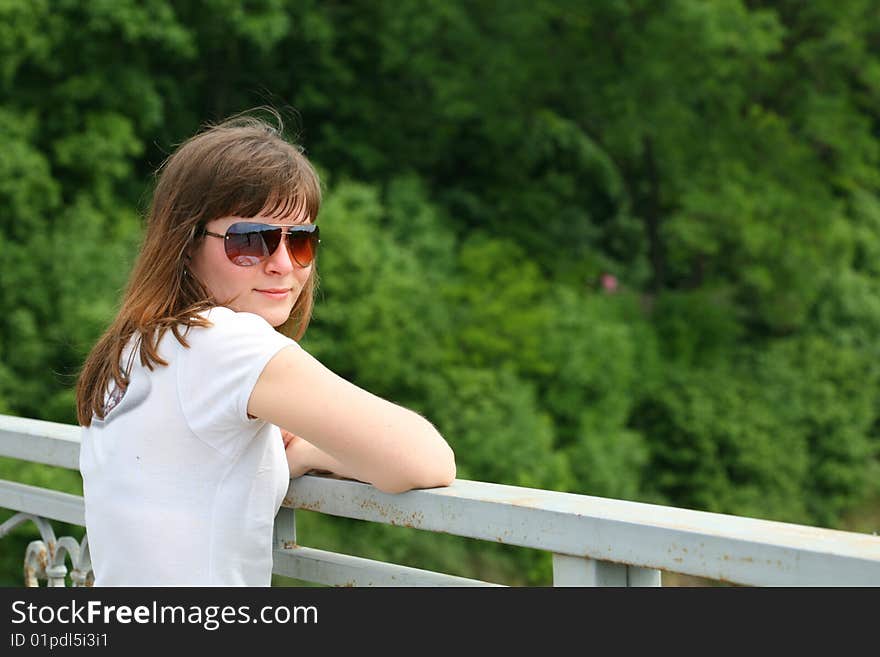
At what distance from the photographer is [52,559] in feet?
7.03

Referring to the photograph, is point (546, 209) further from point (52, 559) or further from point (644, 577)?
point (644, 577)

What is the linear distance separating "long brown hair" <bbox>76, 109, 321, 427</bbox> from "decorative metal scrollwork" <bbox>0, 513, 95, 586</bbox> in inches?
16.2

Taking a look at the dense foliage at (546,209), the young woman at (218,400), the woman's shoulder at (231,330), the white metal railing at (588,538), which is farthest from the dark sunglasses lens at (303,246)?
the dense foliage at (546,209)

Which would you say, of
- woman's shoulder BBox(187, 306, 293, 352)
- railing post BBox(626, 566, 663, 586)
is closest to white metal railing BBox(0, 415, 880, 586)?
railing post BBox(626, 566, 663, 586)

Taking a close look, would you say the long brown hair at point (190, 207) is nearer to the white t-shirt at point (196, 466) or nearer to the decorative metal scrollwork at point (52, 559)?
the white t-shirt at point (196, 466)

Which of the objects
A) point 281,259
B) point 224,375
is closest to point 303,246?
point 281,259

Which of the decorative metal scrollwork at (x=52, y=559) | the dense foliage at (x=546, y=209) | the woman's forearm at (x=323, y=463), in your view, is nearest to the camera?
the woman's forearm at (x=323, y=463)

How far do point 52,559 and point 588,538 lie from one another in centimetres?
124

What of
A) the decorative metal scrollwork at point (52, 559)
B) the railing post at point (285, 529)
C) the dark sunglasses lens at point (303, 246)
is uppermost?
the dark sunglasses lens at point (303, 246)

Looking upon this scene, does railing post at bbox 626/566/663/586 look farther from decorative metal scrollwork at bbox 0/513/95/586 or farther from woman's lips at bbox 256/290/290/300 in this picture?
decorative metal scrollwork at bbox 0/513/95/586

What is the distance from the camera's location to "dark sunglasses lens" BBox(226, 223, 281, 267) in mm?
1712

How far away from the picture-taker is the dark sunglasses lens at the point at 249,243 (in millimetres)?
1712

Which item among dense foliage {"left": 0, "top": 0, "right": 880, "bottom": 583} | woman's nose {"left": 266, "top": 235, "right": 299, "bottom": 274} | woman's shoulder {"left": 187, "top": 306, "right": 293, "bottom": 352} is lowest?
woman's shoulder {"left": 187, "top": 306, "right": 293, "bottom": 352}

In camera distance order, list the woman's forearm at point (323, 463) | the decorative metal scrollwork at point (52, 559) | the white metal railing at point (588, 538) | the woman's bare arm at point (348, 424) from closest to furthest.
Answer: the white metal railing at point (588, 538), the woman's bare arm at point (348, 424), the woman's forearm at point (323, 463), the decorative metal scrollwork at point (52, 559)
